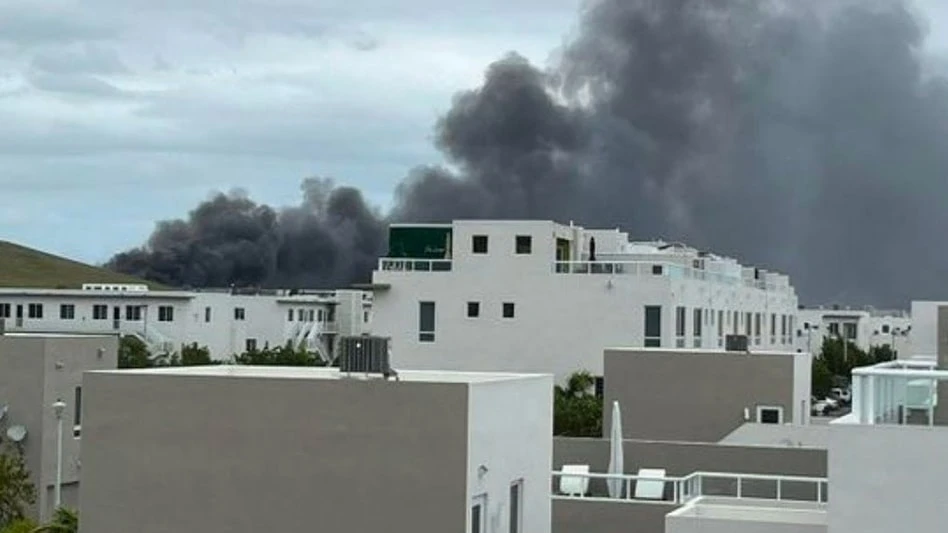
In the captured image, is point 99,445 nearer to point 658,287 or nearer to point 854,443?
point 854,443

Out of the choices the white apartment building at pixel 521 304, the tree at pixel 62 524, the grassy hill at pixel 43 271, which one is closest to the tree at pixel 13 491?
the tree at pixel 62 524

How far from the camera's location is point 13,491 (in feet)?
102

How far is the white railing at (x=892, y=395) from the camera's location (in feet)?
44.2

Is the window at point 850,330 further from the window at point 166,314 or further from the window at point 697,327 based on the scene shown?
the window at point 697,327

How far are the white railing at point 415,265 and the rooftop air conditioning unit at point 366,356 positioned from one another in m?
50.4

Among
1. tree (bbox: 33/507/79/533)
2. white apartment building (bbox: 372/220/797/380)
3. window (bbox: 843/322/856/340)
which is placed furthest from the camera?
window (bbox: 843/322/856/340)

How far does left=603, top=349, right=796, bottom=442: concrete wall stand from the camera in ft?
113

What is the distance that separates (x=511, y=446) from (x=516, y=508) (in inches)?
38.1

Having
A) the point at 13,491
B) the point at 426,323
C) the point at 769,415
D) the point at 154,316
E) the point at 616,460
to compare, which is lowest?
the point at 13,491

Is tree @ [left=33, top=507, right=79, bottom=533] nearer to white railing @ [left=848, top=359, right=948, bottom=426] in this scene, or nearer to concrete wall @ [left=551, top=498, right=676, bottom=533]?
concrete wall @ [left=551, top=498, right=676, bottom=533]

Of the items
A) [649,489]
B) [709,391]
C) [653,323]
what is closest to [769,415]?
[709,391]

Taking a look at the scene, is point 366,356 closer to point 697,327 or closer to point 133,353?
point 697,327

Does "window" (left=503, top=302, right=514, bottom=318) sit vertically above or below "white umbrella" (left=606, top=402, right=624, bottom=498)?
above

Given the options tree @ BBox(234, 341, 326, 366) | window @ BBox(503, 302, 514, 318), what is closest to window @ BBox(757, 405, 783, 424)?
window @ BBox(503, 302, 514, 318)
